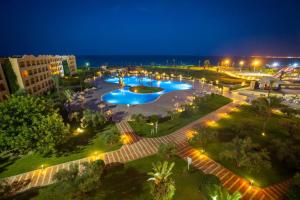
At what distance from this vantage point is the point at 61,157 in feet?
77.5

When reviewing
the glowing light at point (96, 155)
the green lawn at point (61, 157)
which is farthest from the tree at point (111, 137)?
the glowing light at point (96, 155)

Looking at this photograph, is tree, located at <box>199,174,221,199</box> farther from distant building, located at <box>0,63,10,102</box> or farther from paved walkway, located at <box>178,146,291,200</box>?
distant building, located at <box>0,63,10,102</box>

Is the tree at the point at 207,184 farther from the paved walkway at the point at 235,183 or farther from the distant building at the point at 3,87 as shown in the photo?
the distant building at the point at 3,87

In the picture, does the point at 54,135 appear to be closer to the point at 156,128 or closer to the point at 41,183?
the point at 41,183

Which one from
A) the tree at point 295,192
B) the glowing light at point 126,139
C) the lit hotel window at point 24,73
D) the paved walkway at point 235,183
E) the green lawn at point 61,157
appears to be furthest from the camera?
the lit hotel window at point 24,73

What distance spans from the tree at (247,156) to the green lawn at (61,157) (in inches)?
598

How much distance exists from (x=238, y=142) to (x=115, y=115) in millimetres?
24858

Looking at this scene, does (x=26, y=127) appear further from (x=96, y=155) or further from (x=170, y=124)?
(x=170, y=124)

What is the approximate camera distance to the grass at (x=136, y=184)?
17.3m

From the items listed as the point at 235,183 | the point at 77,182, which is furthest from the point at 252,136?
the point at 77,182

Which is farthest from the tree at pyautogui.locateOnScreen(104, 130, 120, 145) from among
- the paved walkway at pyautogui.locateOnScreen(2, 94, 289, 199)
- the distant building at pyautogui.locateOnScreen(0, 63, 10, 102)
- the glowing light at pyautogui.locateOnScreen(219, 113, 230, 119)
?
the distant building at pyautogui.locateOnScreen(0, 63, 10, 102)

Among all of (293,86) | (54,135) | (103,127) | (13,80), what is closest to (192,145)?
(103,127)

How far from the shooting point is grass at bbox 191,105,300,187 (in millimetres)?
20094

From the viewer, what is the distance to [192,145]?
86.0ft
